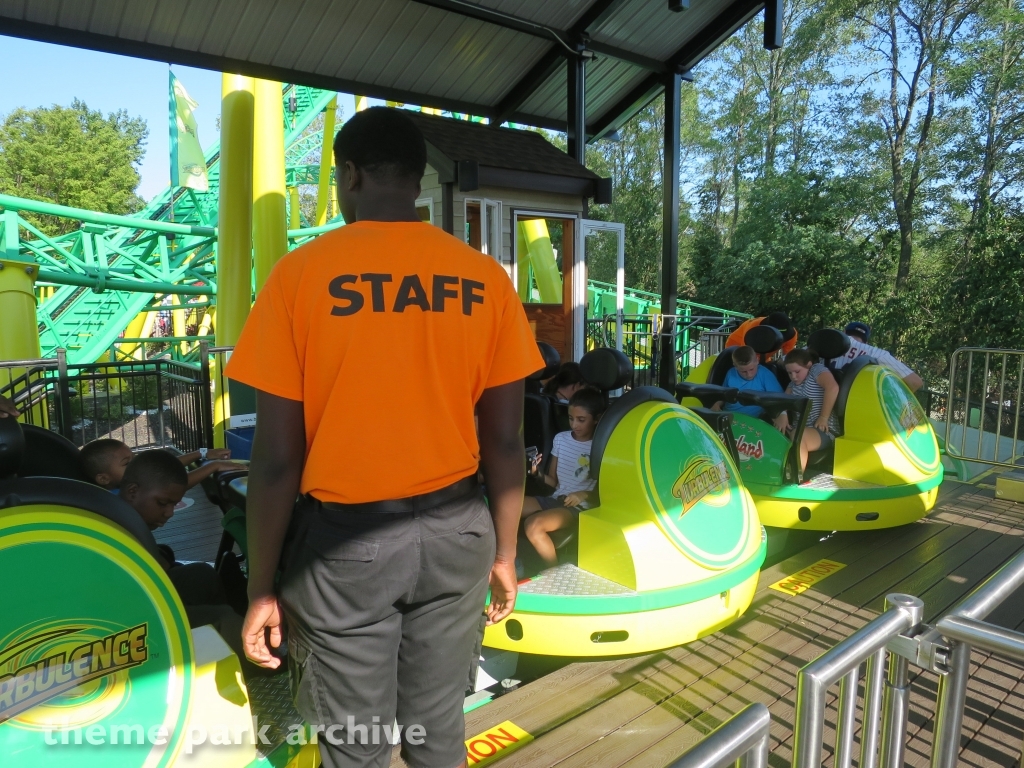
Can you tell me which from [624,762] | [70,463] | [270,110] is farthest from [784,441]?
[270,110]

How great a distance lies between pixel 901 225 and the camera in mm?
16969

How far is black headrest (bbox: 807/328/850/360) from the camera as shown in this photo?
15.7 ft

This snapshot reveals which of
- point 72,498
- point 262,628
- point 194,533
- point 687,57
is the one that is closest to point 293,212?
point 687,57

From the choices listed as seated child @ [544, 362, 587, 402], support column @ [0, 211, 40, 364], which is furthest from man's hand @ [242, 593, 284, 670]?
support column @ [0, 211, 40, 364]

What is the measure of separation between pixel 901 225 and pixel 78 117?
28.6 meters

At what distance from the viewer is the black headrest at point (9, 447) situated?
5.42ft

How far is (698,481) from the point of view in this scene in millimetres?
2920

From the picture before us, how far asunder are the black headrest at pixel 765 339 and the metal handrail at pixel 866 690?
397 cm

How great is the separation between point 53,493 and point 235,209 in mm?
6697

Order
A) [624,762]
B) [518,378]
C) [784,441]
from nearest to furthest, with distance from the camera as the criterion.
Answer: [518,378] < [624,762] < [784,441]

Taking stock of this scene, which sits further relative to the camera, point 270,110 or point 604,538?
point 270,110

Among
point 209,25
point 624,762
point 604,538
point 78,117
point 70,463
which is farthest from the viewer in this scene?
point 78,117

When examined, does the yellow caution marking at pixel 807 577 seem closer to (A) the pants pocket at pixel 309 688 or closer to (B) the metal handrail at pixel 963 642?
(B) the metal handrail at pixel 963 642

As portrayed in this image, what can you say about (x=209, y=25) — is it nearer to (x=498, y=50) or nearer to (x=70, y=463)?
(x=498, y=50)
